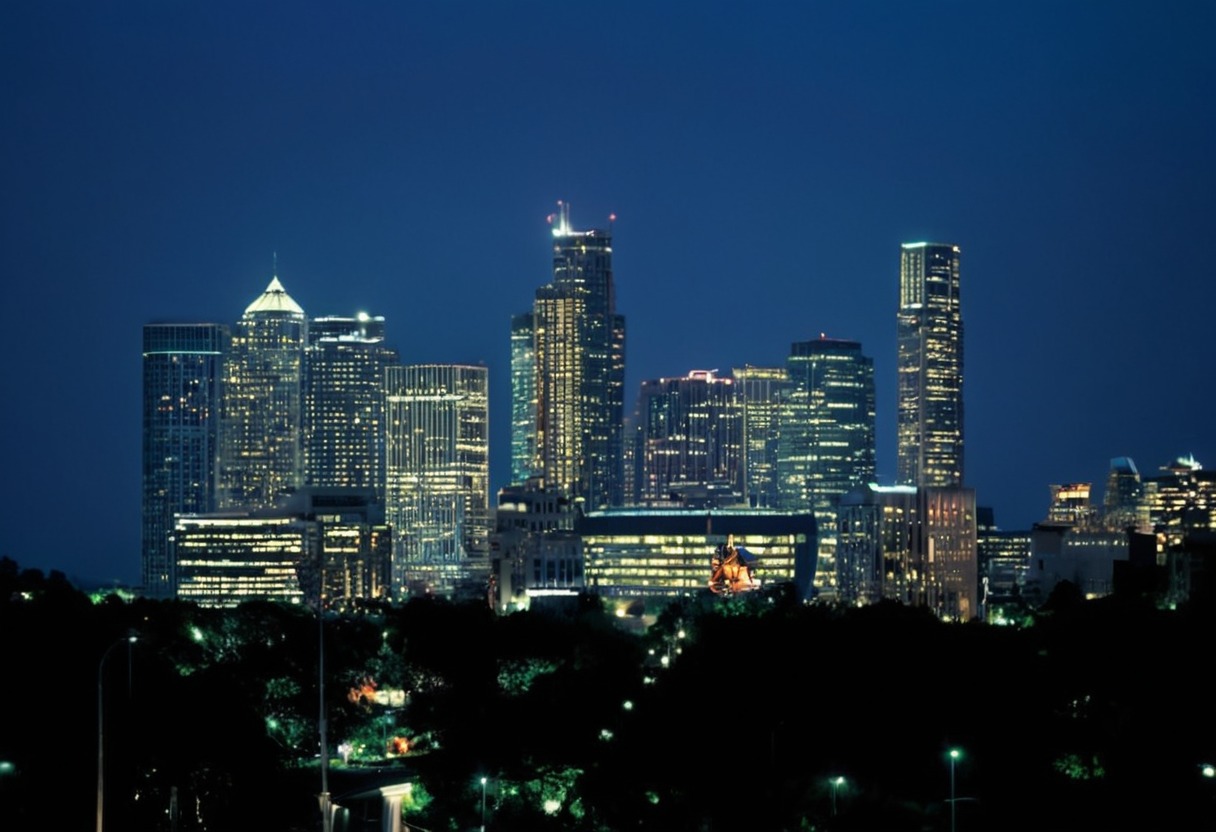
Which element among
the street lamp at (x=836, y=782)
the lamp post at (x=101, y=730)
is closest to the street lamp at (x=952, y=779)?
the street lamp at (x=836, y=782)

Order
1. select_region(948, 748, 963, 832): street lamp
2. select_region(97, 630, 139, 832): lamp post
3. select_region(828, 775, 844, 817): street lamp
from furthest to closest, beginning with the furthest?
select_region(828, 775, 844, 817): street lamp
select_region(948, 748, 963, 832): street lamp
select_region(97, 630, 139, 832): lamp post

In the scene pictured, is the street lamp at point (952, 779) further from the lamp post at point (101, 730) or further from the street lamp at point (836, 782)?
the lamp post at point (101, 730)

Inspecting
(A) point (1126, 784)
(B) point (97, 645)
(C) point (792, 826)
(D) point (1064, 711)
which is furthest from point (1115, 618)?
(B) point (97, 645)

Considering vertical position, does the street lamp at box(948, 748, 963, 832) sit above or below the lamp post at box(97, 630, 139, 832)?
below

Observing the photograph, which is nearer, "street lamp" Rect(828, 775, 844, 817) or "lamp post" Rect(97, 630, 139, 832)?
"lamp post" Rect(97, 630, 139, 832)


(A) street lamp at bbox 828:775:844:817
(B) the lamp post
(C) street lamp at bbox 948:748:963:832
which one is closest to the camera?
(B) the lamp post

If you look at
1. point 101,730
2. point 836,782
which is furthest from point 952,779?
point 101,730

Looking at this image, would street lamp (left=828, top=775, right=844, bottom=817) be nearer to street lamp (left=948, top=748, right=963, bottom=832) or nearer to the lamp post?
street lamp (left=948, top=748, right=963, bottom=832)

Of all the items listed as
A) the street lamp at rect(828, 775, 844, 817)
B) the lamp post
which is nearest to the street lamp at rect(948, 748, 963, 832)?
the street lamp at rect(828, 775, 844, 817)

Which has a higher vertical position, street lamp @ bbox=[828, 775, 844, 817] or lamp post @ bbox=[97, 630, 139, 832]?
lamp post @ bbox=[97, 630, 139, 832]

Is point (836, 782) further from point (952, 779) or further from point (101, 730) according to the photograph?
point (101, 730)

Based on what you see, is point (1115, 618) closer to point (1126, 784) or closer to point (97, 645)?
point (1126, 784)

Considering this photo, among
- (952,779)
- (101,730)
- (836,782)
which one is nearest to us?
(101,730)

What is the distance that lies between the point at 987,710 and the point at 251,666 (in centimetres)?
2641
